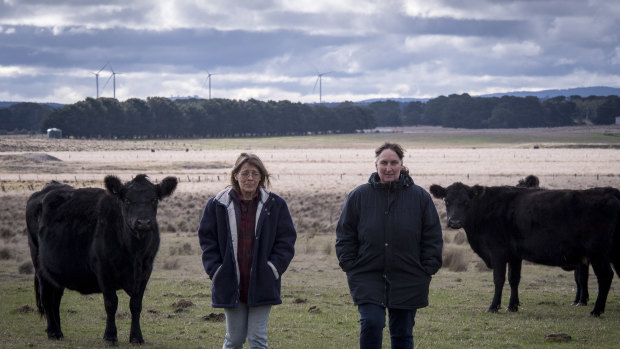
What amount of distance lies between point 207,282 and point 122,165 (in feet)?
207

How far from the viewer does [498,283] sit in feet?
45.9

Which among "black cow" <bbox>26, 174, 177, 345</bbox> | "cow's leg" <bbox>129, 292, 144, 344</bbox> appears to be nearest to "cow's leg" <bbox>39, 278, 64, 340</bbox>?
"black cow" <bbox>26, 174, 177, 345</bbox>

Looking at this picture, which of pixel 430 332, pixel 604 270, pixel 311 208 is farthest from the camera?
pixel 311 208

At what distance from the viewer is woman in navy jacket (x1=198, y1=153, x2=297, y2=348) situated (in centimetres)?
741

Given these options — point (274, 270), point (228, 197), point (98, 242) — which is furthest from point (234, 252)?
point (98, 242)

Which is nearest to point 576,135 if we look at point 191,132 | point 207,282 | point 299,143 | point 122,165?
point 299,143

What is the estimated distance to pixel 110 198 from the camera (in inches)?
448

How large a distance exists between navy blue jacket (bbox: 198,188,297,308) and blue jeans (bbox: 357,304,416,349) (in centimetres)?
85

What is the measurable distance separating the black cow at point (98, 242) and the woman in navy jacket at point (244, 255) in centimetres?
284

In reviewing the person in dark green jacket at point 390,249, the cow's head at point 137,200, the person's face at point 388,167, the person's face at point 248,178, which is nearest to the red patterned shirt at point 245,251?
the person's face at point 248,178

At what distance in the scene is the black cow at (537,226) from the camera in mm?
13281

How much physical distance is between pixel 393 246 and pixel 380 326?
76 centimetres

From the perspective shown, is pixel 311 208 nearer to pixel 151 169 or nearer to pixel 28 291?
pixel 28 291

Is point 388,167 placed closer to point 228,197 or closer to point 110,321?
point 228,197
